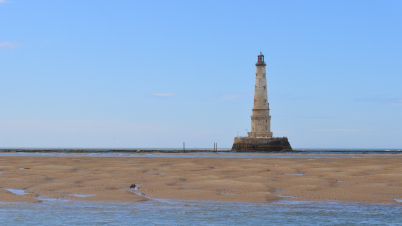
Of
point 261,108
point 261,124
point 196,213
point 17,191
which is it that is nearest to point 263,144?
point 261,124

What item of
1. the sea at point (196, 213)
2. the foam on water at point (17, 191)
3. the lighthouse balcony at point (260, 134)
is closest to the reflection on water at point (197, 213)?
the sea at point (196, 213)

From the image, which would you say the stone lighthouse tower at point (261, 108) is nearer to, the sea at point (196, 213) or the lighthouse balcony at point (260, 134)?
the lighthouse balcony at point (260, 134)

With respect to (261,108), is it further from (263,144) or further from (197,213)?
(197,213)

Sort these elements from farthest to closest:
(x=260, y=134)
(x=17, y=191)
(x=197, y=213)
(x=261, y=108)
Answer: (x=260, y=134) → (x=261, y=108) → (x=17, y=191) → (x=197, y=213)

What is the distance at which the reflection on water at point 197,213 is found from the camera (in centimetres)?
1070

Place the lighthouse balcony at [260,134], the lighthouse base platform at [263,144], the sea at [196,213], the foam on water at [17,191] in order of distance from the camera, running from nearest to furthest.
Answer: the sea at [196,213] → the foam on water at [17,191] → the lighthouse base platform at [263,144] → the lighthouse balcony at [260,134]

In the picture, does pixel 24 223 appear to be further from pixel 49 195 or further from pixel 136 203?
pixel 49 195

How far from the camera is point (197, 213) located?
39.0 ft

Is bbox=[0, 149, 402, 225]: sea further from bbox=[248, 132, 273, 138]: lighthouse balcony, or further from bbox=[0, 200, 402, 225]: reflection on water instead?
bbox=[248, 132, 273, 138]: lighthouse balcony

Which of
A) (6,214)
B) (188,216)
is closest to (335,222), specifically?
(188,216)

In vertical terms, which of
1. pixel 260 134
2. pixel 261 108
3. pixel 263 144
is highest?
pixel 261 108

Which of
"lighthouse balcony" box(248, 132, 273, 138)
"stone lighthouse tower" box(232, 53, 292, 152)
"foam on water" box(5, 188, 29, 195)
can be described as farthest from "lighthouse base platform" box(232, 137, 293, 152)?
"foam on water" box(5, 188, 29, 195)

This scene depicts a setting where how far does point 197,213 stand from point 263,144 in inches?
3278

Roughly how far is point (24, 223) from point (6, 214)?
138 cm
